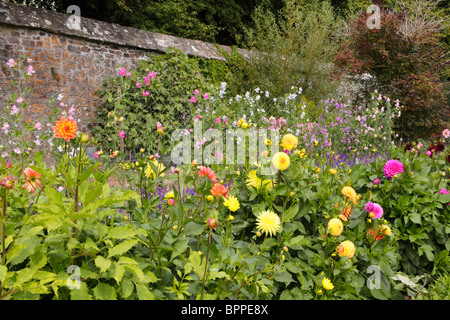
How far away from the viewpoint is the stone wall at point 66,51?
16.6 ft

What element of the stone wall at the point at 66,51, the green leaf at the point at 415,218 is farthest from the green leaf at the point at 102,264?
the stone wall at the point at 66,51

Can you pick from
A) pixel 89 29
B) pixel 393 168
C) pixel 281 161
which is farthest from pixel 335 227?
pixel 89 29

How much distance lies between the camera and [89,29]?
18.8 feet

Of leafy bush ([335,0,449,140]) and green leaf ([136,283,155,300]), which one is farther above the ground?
leafy bush ([335,0,449,140])

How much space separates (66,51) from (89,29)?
51 centimetres

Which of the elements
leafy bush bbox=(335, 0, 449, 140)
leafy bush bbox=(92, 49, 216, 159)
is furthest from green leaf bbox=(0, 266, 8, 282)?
leafy bush bbox=(335, 0, 449, 140)

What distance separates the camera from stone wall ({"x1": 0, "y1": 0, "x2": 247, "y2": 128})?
506cm

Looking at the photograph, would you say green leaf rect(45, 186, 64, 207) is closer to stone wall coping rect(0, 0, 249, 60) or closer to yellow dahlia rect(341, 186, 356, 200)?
yellow dahlia rect(341, 186, 356, 200)

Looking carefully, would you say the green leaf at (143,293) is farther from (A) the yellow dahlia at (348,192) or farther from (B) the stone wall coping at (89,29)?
(B) the stone wall coping at (89,29)

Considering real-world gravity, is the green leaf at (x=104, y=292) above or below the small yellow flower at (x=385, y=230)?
below

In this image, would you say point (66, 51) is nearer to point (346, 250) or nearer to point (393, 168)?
point (393, 168)
